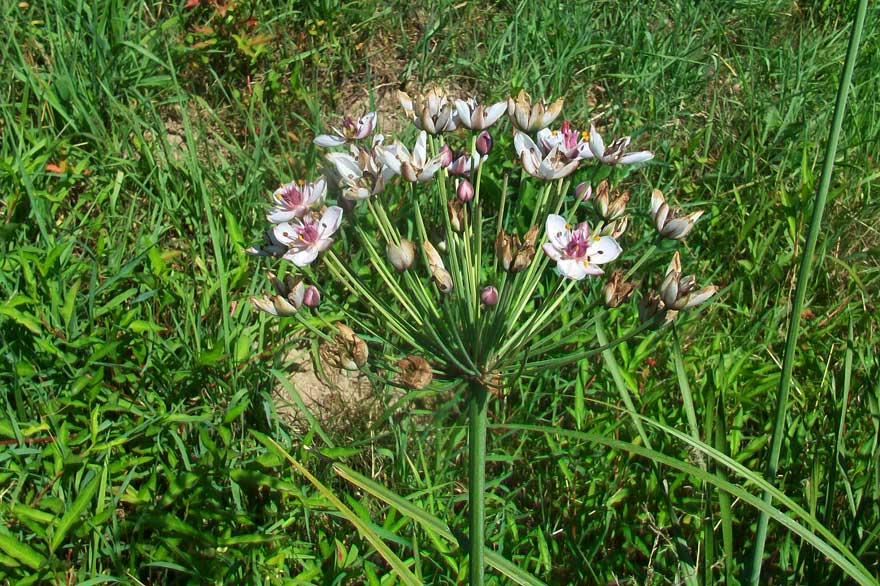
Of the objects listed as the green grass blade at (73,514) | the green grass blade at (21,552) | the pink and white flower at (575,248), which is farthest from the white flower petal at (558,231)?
the green grass blade at (21,552)

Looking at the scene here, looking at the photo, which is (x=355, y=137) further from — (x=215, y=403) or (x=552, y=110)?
(x=215, y=403)

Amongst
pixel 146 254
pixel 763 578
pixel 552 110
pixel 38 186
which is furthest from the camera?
pixel 38 186

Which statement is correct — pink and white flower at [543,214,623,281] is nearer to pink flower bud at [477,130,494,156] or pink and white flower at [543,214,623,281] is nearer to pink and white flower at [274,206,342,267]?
pink flower bud at [477,130,494,156]

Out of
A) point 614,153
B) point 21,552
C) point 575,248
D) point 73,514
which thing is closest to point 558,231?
point 575,248

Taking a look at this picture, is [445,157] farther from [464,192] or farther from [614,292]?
[614,292]

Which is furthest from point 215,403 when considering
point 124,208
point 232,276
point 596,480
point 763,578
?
point 763,578

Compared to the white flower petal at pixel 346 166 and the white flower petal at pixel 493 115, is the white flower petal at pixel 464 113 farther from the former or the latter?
the white flower petal at pixel 346 166
